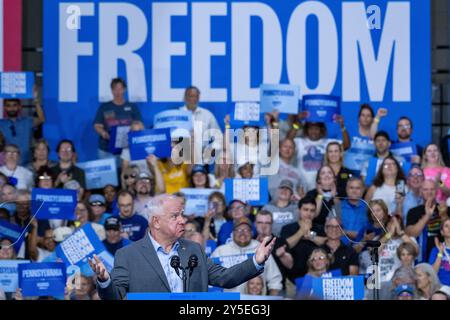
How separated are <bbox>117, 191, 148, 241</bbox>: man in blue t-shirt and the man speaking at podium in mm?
3510

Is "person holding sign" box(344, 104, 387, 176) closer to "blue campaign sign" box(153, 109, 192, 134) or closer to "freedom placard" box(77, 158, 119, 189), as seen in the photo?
"blue campaign sign" box(153, 109, 192, 134)

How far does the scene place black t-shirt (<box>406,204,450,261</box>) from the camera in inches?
370

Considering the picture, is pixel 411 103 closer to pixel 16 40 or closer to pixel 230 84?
pixel 230 84

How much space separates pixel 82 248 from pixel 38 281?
45 cm

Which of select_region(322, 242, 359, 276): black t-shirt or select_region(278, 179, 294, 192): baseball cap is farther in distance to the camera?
select_region(278, 179, 294, 192): baseball cap

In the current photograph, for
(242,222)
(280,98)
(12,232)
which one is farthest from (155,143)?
(12,232)

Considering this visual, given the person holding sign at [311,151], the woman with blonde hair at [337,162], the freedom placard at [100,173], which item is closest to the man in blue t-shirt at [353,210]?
the woman with blonde hair at [337,162]

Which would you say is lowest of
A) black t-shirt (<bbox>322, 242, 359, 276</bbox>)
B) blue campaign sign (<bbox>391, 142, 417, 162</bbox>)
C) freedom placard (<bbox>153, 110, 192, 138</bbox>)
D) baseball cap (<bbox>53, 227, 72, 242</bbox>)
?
black t-shirt (<bbox>322, 242, 359, 276</bbox>)

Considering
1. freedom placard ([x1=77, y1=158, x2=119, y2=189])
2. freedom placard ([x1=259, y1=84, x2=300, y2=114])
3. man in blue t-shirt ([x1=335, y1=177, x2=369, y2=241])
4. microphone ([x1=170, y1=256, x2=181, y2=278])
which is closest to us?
microphone ([x1=170, y1=256, x2=181, y2=278])

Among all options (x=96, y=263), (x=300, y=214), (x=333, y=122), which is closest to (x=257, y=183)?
(x=300, y=214)

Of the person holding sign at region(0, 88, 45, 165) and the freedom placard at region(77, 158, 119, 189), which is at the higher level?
the person holding sign at region(0, 88, 45, 165)

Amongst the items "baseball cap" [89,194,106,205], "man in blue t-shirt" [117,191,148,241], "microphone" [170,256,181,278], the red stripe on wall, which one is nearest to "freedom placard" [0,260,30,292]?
"man in blue t-shirt" [117,191,148,241]

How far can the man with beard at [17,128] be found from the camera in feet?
34.1

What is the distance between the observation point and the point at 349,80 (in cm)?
1140
